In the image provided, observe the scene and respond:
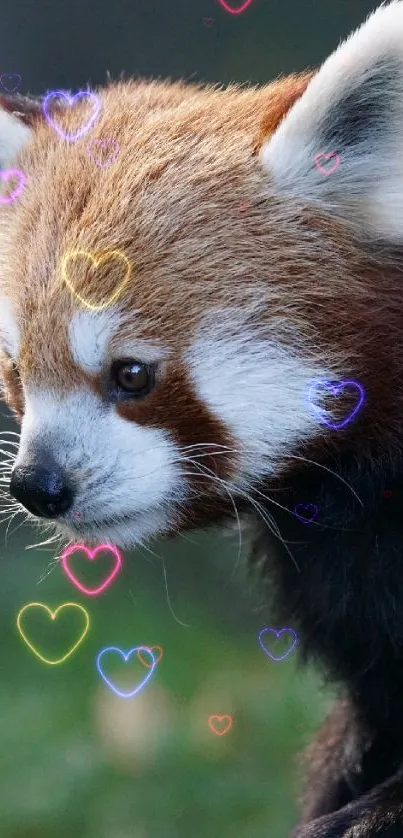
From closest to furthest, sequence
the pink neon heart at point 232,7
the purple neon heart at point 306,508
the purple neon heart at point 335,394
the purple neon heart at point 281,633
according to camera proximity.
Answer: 1. the purple neon heart at point 335,394
2. the purple neon heart at point 306,508
3. the purple neon heart at point 281,633
4. the pink neon heart at point 232,7

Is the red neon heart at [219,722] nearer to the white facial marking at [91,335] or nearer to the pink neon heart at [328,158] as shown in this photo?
the white facial marking at [91,335]

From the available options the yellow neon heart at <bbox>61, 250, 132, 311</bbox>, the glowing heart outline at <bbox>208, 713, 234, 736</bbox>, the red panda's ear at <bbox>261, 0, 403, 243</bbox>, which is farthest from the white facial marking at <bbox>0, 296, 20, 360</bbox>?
the glowing heart outline at <bbox>208, 713, 234, 736</bbox>

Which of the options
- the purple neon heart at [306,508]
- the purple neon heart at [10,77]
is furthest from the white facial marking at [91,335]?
the purple neon heart at [10,77]

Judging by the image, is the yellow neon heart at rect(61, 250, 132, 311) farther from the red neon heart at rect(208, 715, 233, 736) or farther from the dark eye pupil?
the red neon heart at rect(208, 715, 233, 736)

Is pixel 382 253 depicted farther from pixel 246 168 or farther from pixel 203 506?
pixel 203 506

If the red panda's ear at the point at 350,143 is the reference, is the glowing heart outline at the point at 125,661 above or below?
below

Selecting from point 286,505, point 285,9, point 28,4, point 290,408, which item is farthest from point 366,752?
point 28,4

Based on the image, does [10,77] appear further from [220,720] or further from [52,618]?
[220,720]
